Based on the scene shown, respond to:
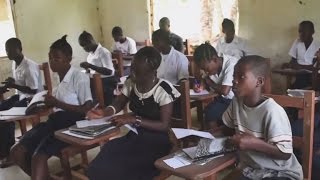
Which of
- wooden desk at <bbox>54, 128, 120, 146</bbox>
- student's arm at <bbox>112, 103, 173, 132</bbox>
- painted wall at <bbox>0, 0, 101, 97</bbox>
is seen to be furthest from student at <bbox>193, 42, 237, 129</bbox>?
painted wall at <bbox>0, 0, 101, 97</bbox>

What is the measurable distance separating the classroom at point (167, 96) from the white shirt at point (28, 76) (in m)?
0.01

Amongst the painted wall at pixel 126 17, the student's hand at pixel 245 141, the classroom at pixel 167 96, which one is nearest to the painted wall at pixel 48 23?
the classroom at pixel 167 96

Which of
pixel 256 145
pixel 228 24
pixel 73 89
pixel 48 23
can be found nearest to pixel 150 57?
pixel 73 89

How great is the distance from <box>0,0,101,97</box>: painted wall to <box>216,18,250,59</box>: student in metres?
2.77

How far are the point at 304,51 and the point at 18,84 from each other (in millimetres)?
3058

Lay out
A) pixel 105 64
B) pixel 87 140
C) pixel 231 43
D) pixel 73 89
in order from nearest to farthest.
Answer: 1. pixel 87 140
2. pixel 73 89
3. pixel 105 64
4. pixel 231 43

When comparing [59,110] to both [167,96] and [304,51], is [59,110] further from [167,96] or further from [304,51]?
[304,51]

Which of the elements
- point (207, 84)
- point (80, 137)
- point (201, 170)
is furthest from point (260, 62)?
point (207, 84)

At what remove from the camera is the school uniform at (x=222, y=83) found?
9.21ft

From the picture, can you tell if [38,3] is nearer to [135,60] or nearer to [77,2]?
[77,2]

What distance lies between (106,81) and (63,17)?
87.4 inches

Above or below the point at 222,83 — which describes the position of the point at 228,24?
above

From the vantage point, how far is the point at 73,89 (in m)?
2.63

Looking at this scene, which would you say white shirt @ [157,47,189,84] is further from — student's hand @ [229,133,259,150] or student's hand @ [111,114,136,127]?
student's hand @ [229,133,259,150]
